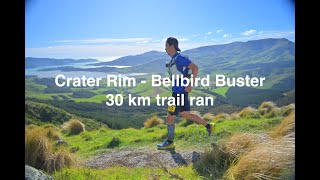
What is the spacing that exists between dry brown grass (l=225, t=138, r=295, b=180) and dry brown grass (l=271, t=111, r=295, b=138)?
14 centimetres

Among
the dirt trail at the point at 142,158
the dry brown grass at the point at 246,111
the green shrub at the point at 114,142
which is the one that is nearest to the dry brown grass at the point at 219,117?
the dry brown grass at the point at 246,111

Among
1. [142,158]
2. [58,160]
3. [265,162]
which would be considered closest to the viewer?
[265,162]

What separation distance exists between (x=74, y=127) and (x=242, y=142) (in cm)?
133

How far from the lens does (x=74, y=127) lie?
3.75m

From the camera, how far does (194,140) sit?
3.84 metres

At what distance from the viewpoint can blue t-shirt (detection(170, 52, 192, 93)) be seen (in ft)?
12.1

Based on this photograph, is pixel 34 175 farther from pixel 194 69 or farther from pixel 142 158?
pixel 194 69

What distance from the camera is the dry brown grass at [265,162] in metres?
3.34

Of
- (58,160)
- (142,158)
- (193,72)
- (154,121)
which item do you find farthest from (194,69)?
(58,160)

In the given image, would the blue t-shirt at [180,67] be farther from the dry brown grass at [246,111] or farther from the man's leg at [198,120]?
the dry brown grass at [246,111]

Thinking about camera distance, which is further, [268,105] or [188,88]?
[268,105]

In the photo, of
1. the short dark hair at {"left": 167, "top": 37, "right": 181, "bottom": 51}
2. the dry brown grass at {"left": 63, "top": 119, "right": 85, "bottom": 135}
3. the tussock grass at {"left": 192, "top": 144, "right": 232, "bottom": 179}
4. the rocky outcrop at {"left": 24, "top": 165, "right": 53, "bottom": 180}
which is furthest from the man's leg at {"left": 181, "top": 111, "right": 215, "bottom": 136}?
the rocky outcrop at {"left": 24, "top": 165, "right": 53, "bottom": 180}
